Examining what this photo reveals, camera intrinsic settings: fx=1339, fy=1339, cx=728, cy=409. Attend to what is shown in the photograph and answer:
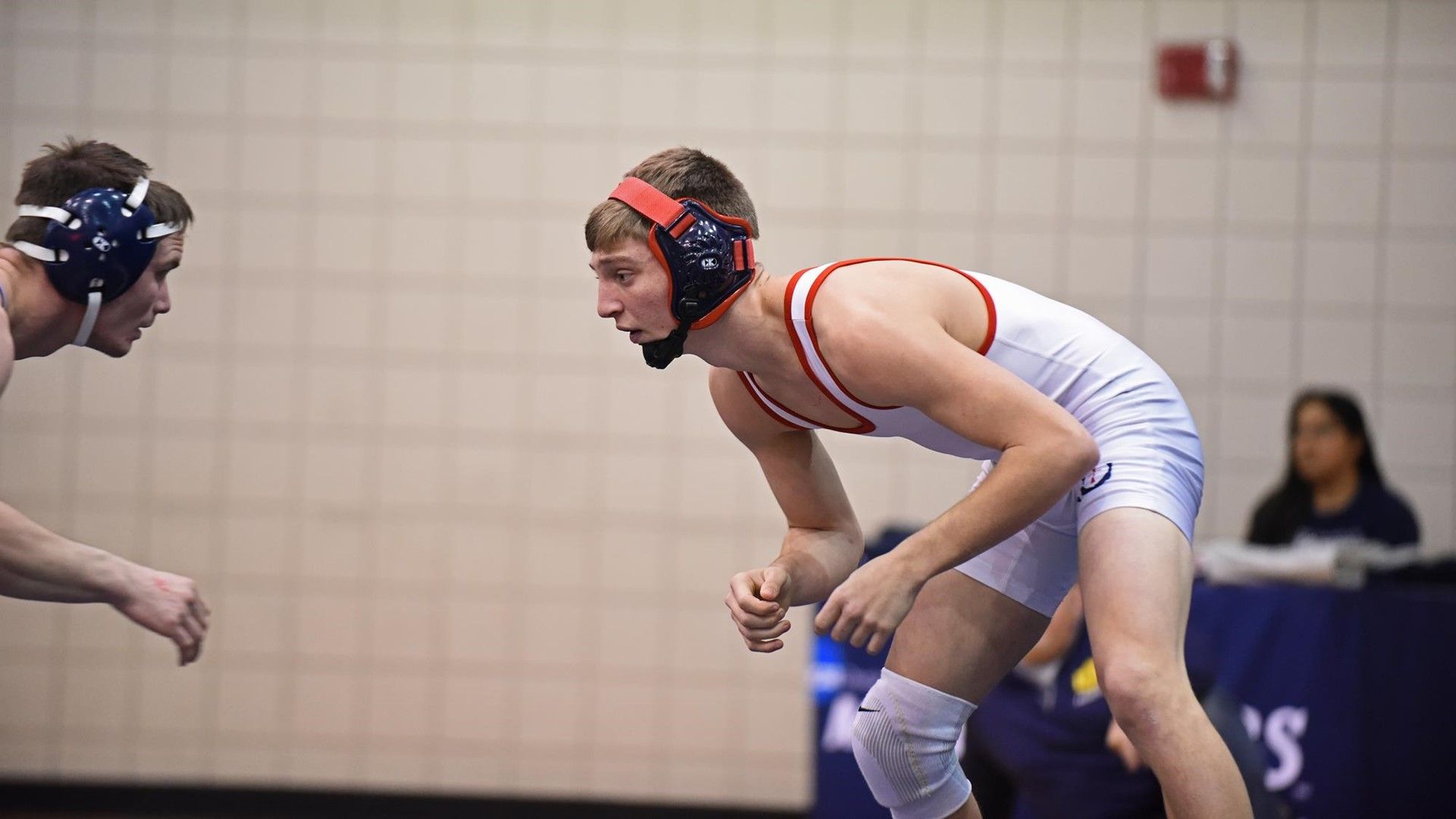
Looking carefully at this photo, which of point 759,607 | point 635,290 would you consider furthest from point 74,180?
point 759,607

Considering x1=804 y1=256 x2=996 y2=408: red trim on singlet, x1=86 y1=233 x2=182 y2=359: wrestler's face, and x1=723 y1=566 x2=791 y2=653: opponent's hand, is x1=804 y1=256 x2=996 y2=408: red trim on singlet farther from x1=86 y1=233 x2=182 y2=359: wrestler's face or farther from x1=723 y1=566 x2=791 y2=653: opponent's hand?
x1=86 y1=233 x2=182 y2=359: wrestler's face

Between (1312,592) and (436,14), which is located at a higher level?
(436,14)

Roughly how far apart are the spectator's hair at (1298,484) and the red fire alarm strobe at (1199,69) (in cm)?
136

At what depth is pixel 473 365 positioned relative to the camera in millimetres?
5789

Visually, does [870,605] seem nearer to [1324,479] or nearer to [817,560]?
[817,560]

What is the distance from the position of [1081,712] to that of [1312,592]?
117 centimetres


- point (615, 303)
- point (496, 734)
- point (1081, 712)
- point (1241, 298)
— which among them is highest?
point (1241, 298)

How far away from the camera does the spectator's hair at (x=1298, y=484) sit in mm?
5094

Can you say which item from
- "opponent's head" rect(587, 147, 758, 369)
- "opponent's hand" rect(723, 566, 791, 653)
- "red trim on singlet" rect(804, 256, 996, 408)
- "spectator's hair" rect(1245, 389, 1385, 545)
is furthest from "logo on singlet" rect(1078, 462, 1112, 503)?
"spectator's hair" rect(1245, 389, 1385, 545)

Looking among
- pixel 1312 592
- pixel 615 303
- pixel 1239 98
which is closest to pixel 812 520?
pixel 615 303

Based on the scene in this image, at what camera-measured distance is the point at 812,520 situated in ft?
9.54

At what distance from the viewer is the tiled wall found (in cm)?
572

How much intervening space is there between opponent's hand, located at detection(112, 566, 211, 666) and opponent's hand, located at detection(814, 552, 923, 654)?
45.4 inches

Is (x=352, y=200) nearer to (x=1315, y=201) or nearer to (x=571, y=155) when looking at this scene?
(x=571, y=155)
